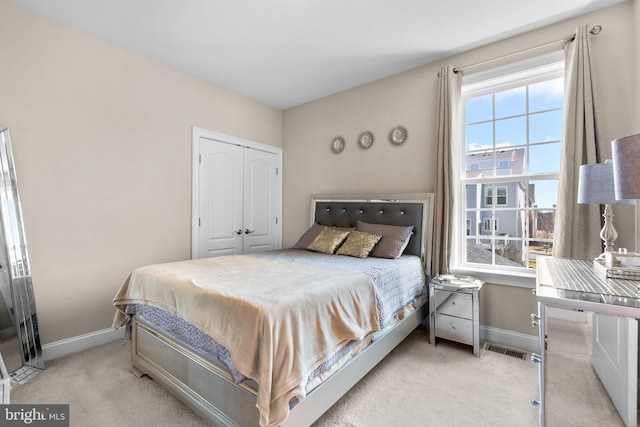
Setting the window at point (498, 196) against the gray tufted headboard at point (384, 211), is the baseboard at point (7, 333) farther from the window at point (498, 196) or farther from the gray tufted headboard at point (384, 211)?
the window at point (498, 196)

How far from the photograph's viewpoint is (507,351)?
2.54 m

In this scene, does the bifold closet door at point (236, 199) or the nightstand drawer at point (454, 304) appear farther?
the bifold closet door at point (236, 199)

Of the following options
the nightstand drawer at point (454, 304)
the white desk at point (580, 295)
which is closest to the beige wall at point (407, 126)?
the nightstand drawer at point (454, 304)

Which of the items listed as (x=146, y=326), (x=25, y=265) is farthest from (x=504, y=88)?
(x=25, y=265)

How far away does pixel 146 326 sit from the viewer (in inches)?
80.3

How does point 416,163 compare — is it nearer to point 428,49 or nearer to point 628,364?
point 428,49

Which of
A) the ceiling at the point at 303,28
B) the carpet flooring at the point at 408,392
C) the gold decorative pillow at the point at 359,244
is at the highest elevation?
the ceiling at the point at 303,28

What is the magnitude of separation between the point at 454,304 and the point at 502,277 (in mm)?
557

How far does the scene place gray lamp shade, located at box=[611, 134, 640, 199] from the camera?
1.03 m

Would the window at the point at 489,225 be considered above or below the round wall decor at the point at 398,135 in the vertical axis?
below

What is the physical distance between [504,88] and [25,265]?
4.39 meters

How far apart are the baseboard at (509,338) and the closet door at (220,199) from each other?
9.70ft

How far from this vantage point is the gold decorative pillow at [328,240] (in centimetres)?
310

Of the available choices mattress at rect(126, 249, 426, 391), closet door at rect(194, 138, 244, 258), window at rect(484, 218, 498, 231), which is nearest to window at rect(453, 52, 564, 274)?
window at rect(484, 218, 498, 231)
